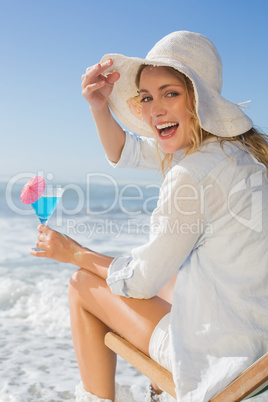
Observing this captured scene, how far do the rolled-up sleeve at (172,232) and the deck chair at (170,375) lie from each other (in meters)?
0.28

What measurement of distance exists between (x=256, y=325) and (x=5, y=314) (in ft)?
11.5

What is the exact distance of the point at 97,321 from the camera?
6.68 feet

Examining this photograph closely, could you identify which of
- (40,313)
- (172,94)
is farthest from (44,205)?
(40,313)

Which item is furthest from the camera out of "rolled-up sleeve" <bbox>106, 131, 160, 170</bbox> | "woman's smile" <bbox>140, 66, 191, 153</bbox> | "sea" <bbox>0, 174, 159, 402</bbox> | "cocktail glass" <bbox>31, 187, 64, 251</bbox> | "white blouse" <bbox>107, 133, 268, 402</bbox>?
"sea" <bbox>0, 174, 159, 402</bbox>

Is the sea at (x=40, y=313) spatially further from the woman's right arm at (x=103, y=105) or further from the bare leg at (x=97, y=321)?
the bare leg at (x=97, y=321)

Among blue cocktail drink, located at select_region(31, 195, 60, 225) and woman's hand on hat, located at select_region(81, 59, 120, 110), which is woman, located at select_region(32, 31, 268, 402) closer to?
woman's hand on hat, located at select_region(81, 59, 120, 110)

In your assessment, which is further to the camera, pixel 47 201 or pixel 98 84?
pixel 47 201

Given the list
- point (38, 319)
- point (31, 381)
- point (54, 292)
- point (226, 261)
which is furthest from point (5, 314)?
point (226, 261)

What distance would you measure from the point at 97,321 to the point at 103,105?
1145mm

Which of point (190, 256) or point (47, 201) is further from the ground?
point (47, 201)

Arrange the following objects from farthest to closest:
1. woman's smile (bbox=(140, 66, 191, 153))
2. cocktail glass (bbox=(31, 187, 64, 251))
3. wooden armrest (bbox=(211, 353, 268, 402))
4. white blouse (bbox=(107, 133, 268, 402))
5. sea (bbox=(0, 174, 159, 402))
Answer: sea (bbox=(0, 174, 159, 402))
cocktail glass (bbox=(31, 187, 64, 251))
woman's smile (bbox=(140, 66, 191, 153))
white blouse (bbox=(107, 133, 268, 402))
wooden armrest (bbox=(211, 353, 268, 402))

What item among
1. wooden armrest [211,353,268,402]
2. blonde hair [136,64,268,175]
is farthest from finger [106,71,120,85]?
wooden armrest [211,353,268,402]

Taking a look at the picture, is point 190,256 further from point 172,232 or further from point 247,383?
point 247,383

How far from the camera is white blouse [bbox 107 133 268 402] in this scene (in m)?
1.58
